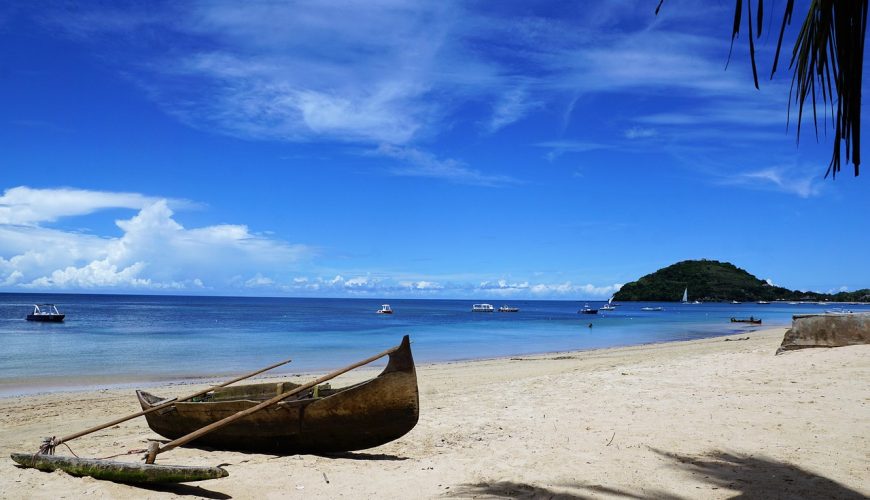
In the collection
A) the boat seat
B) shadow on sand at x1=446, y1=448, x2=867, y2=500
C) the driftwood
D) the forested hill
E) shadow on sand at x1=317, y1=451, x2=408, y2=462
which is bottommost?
shadow on sand at x1=317, y1=451, x2=408, y2=462

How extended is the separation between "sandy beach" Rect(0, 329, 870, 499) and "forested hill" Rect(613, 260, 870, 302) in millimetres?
155166

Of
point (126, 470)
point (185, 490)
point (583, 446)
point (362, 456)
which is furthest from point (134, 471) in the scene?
point (583, 446)

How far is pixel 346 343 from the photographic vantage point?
30.6 metres

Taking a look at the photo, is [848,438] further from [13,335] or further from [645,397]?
[13,335]

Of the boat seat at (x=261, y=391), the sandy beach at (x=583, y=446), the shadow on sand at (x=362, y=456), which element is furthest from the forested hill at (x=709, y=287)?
the shadow on sand at (x=362, y=456)

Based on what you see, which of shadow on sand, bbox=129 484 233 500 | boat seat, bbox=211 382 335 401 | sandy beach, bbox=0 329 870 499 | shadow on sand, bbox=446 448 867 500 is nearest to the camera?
shadow on sand, bbox=446 448 867 500

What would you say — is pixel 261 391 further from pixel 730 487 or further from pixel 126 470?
pixel 730 487

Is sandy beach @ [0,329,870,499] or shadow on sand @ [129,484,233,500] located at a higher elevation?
sandy beach @ [0,329,870,499]

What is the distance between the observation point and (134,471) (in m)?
5.48

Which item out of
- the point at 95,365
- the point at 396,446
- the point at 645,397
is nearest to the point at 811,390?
the point at 645,397

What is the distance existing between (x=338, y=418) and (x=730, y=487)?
389 cm

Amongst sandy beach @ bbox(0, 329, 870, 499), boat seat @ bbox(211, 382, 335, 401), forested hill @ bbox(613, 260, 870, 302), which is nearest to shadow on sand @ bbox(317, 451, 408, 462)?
sandy beach @ bbox(0, 329, 870, 499)

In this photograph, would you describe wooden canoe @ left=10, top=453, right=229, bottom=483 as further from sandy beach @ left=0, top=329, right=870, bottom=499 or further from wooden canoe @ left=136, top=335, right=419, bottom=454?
wooden canoe @ left=136, top=335, right=419, bottom=454

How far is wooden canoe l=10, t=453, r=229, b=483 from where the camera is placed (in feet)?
17.7
